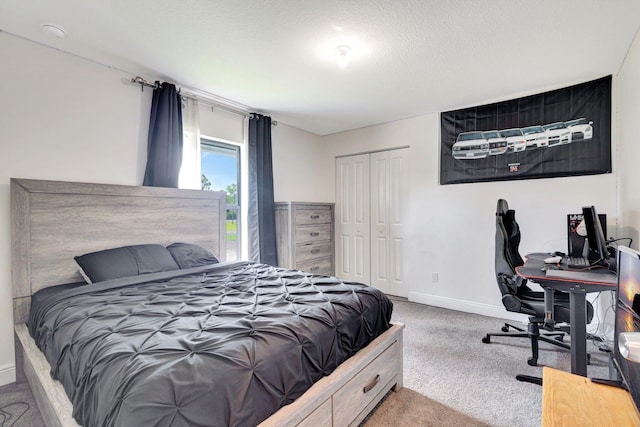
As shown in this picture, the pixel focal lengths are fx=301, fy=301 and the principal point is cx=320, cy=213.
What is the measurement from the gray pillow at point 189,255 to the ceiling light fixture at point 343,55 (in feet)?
6.76

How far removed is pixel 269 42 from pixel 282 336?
6.70 feet

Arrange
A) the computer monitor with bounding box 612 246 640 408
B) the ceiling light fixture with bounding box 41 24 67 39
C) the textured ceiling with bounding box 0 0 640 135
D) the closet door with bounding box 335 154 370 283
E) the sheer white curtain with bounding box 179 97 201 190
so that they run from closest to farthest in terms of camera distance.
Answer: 1. the computer monitor with bounding box 612 246 640 408
2. the textured ceiling with bounding box 0 0 640 135
3. the ceiling light fixture with bounding box 41 24 67 39
4. the sheer white curtain with bounding box 179 97 201 190
5. the closet door with bounding box 335 154 370 283

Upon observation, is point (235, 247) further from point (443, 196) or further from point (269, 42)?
point (443, 196)

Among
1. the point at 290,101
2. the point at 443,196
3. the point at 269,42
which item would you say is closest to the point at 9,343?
the point at 269,42

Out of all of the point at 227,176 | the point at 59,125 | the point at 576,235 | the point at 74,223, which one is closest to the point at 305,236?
the point at 227,176

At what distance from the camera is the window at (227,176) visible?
11.5 ft

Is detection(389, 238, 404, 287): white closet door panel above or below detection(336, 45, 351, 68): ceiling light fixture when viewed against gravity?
below

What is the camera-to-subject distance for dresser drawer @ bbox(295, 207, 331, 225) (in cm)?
400

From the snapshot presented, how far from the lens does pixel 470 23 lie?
201 centimetres

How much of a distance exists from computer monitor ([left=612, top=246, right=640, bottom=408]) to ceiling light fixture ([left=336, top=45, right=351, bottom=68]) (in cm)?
204

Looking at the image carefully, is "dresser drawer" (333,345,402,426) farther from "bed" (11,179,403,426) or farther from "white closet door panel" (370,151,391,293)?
"white closet door panel" (370,151,391,293)

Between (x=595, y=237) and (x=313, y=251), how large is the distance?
2.95 m

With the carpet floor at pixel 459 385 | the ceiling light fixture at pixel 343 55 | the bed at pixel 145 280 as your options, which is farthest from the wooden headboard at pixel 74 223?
the ceiling light fixture at pixel 343 55

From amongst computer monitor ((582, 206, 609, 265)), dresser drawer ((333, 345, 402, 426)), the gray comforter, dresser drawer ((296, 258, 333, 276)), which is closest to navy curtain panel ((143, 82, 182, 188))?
the gray comforter
